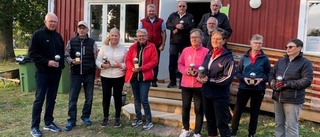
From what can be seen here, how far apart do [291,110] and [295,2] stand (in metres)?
3.32

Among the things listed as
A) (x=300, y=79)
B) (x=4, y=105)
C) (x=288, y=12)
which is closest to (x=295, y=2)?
(x=288, y=12)

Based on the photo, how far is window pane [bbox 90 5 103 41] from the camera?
338 inches

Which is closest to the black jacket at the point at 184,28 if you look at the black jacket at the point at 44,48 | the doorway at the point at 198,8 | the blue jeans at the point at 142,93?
the blue jeans at the point at 142,93

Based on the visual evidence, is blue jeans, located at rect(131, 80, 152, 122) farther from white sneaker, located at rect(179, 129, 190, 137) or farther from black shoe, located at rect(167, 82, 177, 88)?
black shoe, located at rect(167, 82, 177, 88)

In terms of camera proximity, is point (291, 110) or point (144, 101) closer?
point (291, 110)

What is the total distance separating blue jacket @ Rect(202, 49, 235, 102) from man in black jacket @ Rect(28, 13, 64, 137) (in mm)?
2223

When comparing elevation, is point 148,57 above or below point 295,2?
below

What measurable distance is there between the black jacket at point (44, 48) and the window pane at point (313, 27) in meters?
4.80

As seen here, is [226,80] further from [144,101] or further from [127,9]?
[127,9]

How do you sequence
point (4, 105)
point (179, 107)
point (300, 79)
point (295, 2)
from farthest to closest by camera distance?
point (4, 105) → point (295, 2) → point (179, 107) → point (300, 79)

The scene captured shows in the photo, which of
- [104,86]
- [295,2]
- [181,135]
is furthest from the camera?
[295,2]

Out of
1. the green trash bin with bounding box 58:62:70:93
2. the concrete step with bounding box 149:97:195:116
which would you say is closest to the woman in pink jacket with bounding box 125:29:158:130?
the concrete step with bounding box 149:97:195:116

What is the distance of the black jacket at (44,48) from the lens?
4543 millimetres

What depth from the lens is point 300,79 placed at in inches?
149
